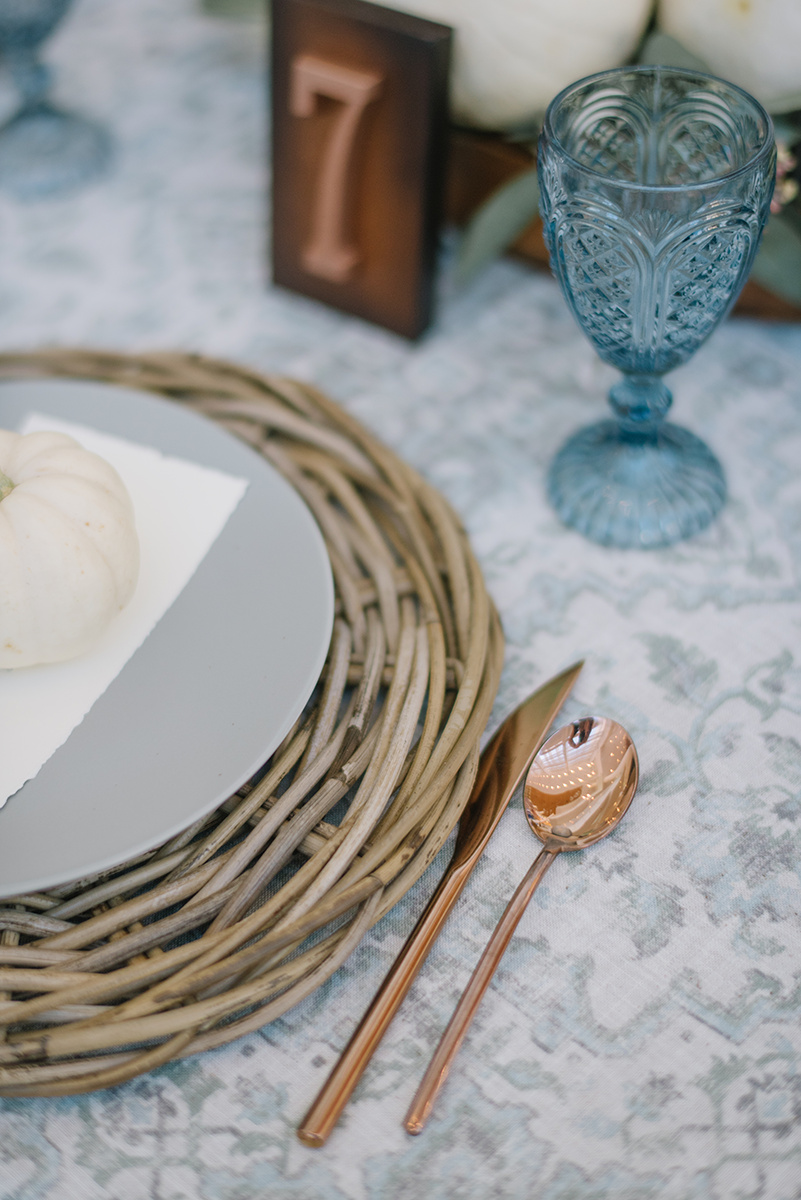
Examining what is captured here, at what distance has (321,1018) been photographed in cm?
36

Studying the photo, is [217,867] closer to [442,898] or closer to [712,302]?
[442,898]

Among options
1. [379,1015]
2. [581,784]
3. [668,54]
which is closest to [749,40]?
[668,54]

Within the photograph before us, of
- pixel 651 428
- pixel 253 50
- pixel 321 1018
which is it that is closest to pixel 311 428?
pixel 651 428

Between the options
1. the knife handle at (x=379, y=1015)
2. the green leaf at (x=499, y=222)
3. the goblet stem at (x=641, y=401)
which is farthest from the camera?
the green leaf at (x=499, y=222)

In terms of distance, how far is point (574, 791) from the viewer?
1.34 ft

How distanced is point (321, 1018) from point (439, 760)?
104 mm

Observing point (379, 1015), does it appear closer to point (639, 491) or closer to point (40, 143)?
point (639, 491)

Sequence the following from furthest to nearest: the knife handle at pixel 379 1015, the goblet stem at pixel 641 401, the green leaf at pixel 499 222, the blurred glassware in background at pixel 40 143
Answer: the blurred glassware in background at pixel 40 143 < the green leaf at pixel 499 222 < the goblet stem at pixel 641 401 < the knife handle at pixel 379 1015

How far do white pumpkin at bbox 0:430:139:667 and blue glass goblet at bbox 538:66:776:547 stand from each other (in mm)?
225

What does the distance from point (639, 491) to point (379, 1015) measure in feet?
0.98

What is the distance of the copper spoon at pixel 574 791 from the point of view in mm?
391

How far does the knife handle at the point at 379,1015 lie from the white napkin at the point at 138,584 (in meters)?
0.15

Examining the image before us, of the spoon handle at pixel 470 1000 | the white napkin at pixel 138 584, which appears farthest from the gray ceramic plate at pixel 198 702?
the spoon handle at pixel 470 1000

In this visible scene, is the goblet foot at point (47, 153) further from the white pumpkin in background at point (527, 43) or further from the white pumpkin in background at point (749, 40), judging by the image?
the white pumpkin in background at point (749, 40)
